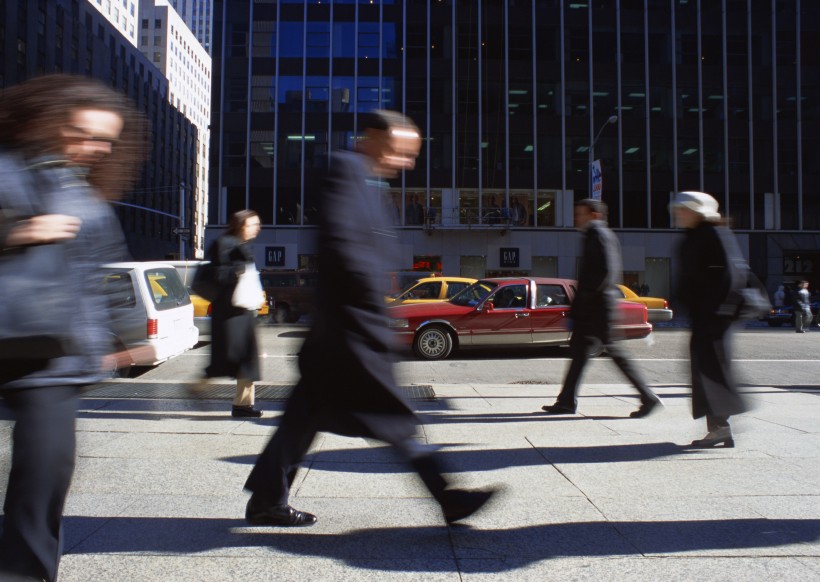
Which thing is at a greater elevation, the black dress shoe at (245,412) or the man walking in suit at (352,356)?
the man walking in suit at (352,356)

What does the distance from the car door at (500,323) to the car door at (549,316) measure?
0.48 ft

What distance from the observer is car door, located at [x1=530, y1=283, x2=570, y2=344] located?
38.2 ft

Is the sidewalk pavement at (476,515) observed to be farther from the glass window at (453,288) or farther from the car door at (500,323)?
the glass window at (453,288)

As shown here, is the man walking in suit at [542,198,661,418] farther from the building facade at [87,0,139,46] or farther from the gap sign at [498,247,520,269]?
the building facade at [87,0,139,46]

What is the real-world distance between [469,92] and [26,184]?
3576 centimetres

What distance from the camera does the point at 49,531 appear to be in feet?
6.23

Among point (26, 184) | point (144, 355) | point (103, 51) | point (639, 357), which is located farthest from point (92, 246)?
point (103, 51)

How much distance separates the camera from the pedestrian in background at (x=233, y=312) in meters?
5.03

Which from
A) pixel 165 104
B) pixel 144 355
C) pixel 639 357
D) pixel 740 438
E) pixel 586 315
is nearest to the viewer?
pixel 740 438

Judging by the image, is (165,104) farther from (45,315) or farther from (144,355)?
(45,315)

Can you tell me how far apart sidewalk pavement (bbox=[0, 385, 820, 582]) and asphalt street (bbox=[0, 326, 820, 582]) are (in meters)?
0.01

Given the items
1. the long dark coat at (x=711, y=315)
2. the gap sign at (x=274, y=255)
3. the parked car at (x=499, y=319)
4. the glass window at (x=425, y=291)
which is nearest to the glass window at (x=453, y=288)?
the glass window at (x=425, y=291)

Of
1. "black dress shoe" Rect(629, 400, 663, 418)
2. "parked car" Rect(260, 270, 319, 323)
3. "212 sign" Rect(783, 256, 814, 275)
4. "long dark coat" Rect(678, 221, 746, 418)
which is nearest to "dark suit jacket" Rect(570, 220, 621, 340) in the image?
"black dress shoe" Rect(629, 400, 663, 418)

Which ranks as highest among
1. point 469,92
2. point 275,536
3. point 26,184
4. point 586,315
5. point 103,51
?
point 103,51
